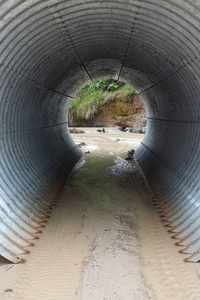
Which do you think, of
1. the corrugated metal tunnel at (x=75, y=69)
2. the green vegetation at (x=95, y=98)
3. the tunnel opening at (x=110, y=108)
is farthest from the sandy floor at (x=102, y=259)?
the green vegetation at (x=95, y=98)

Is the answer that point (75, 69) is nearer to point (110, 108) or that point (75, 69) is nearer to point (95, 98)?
point (110, 108)

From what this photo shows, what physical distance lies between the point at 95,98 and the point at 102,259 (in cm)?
2341

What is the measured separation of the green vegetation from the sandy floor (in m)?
19.1

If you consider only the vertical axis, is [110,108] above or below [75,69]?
below

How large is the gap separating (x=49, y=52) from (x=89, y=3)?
1565 millimetres

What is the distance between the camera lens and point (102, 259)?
3.71m

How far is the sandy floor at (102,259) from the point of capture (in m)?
3.12

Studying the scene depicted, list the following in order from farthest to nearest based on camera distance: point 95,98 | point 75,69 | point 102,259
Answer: point 95,98 → point 75,69 → point 102,259

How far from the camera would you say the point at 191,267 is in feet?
11.6

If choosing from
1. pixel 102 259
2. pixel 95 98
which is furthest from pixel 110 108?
pixel 102 259

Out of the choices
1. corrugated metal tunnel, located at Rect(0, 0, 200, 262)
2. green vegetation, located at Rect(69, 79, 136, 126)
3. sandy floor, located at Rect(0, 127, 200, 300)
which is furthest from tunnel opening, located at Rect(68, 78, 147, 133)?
sandy floor, located at Rect(0, 127, 200, 300)

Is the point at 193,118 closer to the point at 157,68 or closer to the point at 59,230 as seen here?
the point at 157,68

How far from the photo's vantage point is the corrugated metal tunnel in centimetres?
377

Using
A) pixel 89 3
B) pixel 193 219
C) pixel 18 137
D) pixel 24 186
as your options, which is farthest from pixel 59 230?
pixel 89 3
